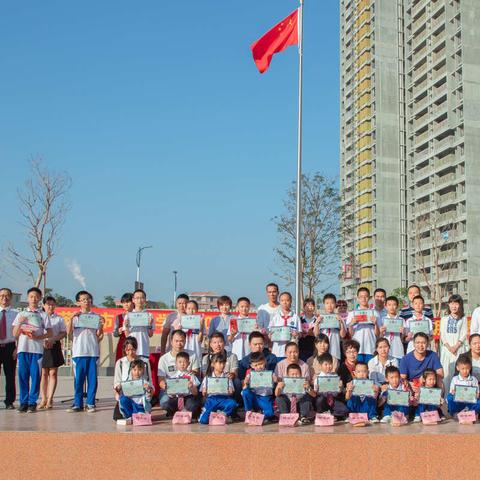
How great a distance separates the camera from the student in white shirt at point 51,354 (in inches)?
380

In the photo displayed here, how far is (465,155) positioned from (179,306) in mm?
59733

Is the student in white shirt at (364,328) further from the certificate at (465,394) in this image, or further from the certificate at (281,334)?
the certificate at (465,394)

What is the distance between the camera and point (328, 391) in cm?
802

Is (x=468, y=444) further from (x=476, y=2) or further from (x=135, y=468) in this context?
(x=476, y=2)

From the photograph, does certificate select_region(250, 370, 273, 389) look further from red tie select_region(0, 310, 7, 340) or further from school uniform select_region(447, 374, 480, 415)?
red tie select_region(0, 310, 7, 340)

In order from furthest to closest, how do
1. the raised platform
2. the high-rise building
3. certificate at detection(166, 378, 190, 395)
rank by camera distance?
the high-rise building, certificate at detection(166, 378, 190, 395), the raised platform

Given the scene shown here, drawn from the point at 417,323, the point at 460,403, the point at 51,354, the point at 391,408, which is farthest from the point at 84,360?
the point at 460,403

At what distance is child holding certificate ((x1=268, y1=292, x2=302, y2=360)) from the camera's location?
354 inches

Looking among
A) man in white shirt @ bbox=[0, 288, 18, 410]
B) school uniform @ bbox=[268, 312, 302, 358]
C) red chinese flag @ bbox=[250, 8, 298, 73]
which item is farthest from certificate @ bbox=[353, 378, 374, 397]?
red chinese flag @ bbox=[250, 8, 298, 73]

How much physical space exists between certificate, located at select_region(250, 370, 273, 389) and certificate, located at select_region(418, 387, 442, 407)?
1.75 m

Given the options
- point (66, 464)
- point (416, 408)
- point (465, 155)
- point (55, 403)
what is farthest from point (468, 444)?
point (465, 155)

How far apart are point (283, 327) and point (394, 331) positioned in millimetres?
1557

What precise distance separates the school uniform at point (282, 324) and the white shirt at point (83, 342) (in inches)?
94.7

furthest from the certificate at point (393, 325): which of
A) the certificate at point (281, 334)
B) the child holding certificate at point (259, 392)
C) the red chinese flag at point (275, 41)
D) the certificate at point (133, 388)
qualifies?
the red chinese flag at point (275, 41)
